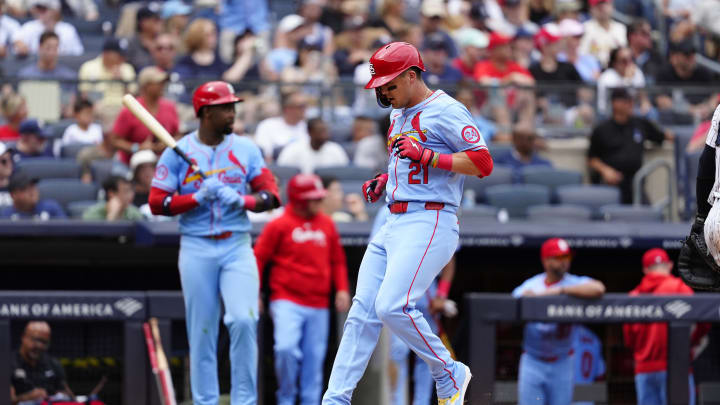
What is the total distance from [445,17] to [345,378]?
920 centimetres

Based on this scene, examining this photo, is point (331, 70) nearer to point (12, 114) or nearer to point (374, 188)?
point (12, 114)

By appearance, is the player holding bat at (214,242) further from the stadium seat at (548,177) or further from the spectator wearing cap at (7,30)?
the spectator wearing cap at (7,30)

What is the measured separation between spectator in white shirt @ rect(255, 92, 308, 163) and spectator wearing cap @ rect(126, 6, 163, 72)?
6.28 ft

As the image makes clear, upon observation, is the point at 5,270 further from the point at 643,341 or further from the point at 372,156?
the point at 643,341

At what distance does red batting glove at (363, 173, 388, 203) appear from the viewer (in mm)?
5520

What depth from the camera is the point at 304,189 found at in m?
8.41

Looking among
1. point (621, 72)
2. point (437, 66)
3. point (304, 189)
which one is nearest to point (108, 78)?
point (437, 66)

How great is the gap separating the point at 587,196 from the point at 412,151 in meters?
5.70

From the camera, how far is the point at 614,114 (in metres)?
11.5

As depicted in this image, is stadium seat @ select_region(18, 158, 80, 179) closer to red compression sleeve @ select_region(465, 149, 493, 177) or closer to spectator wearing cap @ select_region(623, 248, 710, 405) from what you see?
spectator wearing cap @ select_region(623, 248, 710, 405)

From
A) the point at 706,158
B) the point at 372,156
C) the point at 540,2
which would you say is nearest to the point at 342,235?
the point at 372,156

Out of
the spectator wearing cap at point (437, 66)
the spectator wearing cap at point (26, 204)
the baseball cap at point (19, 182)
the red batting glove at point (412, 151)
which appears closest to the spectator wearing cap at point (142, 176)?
the spectator wearing cap at point (26, 204)

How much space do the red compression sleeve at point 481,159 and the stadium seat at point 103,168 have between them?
16.5 ft

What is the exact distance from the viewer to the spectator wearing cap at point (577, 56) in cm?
1312
